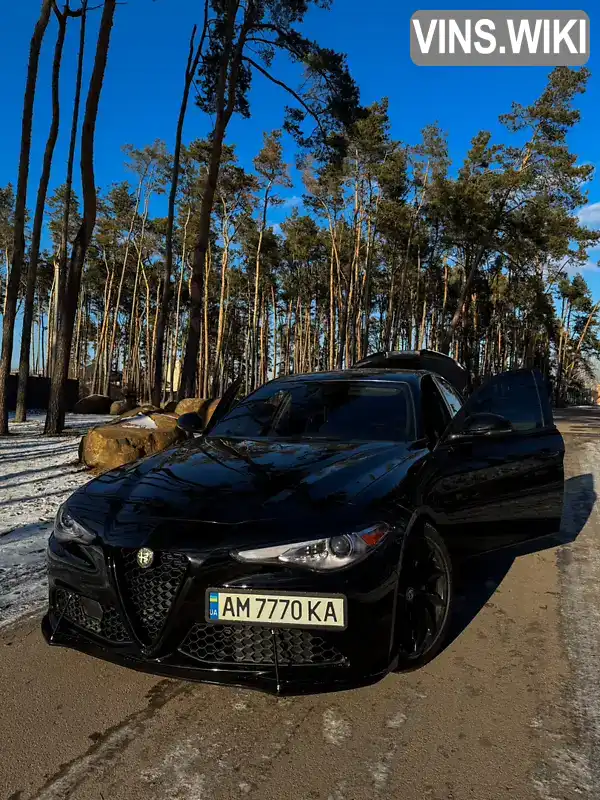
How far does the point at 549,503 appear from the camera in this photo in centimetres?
419

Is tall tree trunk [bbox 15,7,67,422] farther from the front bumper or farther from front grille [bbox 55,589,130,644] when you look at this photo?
the front bumper

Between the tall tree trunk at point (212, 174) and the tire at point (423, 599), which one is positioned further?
the tall tree trunk at point (212, 174)

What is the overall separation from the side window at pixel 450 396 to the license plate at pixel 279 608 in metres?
2.43

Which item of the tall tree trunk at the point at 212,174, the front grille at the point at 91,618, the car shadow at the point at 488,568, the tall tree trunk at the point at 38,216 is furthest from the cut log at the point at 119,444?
the tall tree trunk at the point at 38,216

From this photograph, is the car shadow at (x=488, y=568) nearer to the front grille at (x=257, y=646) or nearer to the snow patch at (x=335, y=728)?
the snow patch at (x=335, y=728)

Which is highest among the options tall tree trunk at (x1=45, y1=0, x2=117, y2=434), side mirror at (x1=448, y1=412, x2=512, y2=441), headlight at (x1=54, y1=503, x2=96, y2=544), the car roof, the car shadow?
tall tree trunk at (x1=45, y1=0, x2=117, y2=434)

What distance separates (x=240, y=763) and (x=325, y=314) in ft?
173

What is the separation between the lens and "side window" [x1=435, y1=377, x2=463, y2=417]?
4409mm

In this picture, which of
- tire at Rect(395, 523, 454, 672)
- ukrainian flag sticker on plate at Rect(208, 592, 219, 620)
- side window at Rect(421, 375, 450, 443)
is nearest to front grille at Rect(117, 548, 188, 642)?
ukrainian flag sticker on plate at Rect(208, 592, 219, 620)

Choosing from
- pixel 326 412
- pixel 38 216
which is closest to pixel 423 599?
pixel 326 412

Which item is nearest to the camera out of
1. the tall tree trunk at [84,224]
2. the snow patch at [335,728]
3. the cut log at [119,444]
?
the snow patch at [335,728]

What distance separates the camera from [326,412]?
391cm

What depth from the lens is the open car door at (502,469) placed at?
3.28 meters

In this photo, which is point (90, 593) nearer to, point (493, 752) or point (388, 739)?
point (388, 739)
